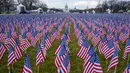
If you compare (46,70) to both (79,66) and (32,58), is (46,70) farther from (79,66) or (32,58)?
(32,58)

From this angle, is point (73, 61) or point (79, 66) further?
point (73, 61)

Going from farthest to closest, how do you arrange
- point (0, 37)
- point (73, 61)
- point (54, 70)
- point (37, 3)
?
point (37, 3) < point (0, 37) < point (73, 61) < point (54, 70)

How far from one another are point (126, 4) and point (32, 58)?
133453 millimetres

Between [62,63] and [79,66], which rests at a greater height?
[62,63]

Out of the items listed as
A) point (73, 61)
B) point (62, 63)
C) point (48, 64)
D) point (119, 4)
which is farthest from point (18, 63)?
point (119, 4)

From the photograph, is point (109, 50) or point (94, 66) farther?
point (109, 50)

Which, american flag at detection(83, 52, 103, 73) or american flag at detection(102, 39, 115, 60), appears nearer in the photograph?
american flag at detection(83, 52, 103, 73)

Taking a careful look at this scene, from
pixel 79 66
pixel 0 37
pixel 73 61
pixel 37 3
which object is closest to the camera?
pixel 79 66

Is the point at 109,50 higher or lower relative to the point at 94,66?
lower

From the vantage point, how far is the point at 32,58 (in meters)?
15.8

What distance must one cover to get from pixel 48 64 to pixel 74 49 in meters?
4.76

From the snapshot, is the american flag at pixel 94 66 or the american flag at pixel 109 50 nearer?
the american flag at pixel 94 66

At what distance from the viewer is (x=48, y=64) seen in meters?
14.4

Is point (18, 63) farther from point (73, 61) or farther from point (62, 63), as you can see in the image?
point (62, 63)
